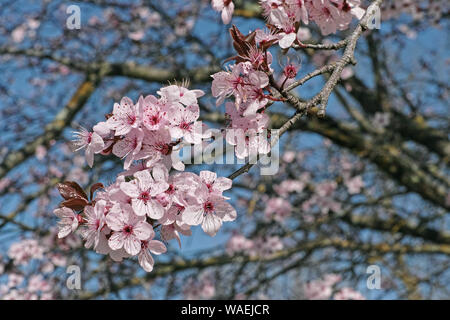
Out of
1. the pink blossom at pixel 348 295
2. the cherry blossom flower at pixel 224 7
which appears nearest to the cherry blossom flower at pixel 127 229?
the cherry blossom flower at pixel 224 7

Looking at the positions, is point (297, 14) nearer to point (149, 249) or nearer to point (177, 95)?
point (177, 95)

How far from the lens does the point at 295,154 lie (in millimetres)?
5352

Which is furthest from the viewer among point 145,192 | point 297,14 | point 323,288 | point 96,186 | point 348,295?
point 323,288

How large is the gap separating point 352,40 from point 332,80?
198 millimetres

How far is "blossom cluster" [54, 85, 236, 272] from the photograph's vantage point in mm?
1147

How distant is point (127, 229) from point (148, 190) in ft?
0.40

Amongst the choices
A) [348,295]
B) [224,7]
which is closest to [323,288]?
[348,295]

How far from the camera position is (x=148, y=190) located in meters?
1.13

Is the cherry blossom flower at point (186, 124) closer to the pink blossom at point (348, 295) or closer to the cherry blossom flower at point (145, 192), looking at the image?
→ the cherry blossom flower at point (145, 192)

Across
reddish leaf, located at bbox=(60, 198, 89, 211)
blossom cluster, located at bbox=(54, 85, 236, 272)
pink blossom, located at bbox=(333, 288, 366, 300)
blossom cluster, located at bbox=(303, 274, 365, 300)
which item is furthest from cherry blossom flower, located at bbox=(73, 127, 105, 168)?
blossom cluster, located at bbox=(303, 274, 365, 300)

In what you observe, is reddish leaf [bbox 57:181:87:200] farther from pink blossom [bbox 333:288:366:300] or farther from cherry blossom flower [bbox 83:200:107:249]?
pink blossom [bbox 333:288:366:300]

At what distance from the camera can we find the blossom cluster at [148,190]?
1.15m
